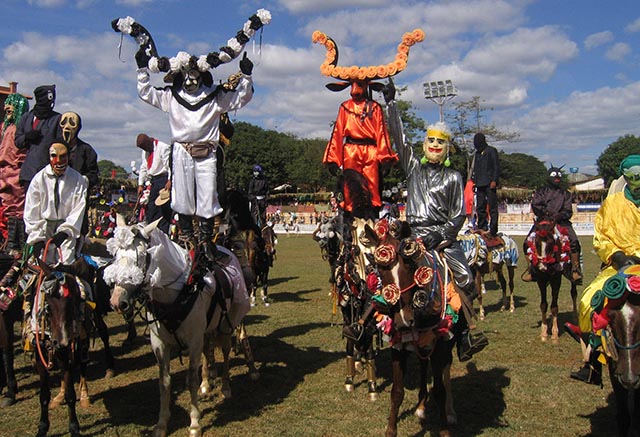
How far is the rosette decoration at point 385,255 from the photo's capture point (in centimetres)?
473

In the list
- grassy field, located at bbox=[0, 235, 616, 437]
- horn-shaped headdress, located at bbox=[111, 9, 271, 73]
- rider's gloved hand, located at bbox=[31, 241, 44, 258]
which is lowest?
grassy field, located at bbox=[0, 235, 616, 437]

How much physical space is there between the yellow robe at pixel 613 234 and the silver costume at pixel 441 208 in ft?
3.87

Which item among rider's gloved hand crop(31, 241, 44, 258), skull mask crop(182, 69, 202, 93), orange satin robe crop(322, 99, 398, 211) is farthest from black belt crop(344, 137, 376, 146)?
rider's gloved hand crop(31, 241, 44, 258)

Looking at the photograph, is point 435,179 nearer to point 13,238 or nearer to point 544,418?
point 544,418

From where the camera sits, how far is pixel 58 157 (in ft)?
21.8

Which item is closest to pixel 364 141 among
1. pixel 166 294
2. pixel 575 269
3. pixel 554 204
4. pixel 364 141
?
pixel 364 141

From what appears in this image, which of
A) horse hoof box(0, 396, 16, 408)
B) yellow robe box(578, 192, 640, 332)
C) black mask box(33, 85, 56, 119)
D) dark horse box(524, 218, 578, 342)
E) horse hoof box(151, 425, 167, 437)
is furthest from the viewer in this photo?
dark horse box(524, 218, 578, 342)

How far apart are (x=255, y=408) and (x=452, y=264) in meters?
2.95

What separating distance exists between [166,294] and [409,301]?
95.1 inches

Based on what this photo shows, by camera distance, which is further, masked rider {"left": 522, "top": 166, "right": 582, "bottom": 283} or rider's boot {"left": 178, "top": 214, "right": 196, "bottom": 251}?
masked rider {"left": 522, "top": 166, "right": 582, "bottom": 283}

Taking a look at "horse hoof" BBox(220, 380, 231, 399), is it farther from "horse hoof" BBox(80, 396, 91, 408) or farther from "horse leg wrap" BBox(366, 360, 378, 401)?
"horse leg wrap" BBox(366, 360, 378, 401)

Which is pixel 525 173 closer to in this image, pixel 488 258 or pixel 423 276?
pixel 488 258

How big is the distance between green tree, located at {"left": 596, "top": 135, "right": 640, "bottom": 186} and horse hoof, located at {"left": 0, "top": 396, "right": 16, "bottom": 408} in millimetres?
81943

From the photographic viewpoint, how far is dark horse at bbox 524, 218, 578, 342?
10109 mm
